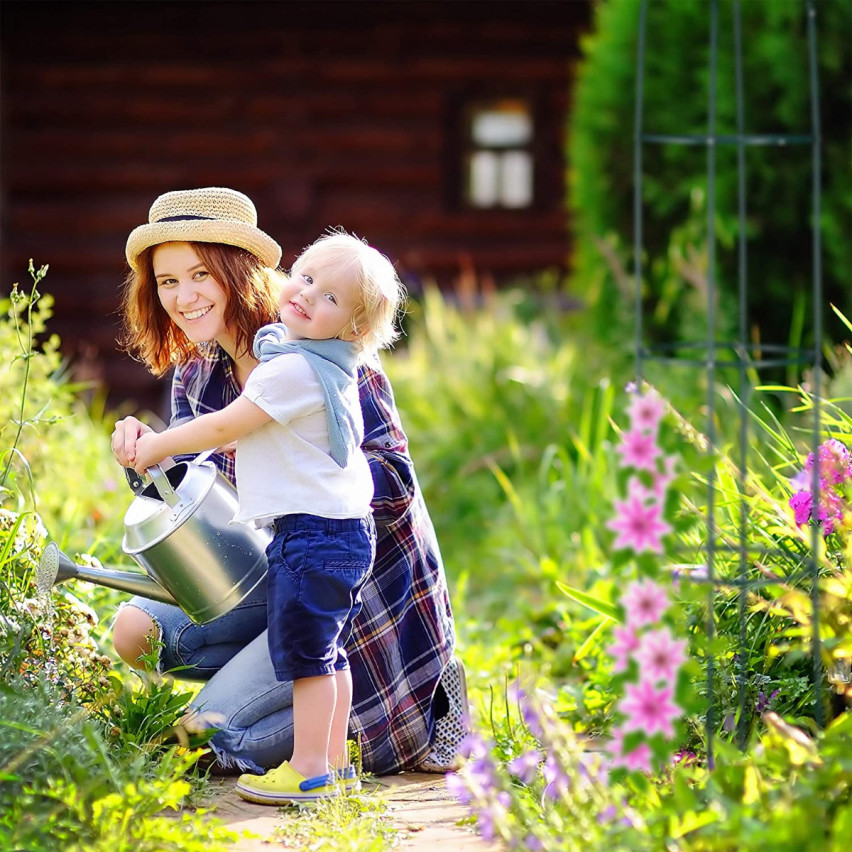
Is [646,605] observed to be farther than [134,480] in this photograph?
No

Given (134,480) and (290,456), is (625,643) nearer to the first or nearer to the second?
(290,456)

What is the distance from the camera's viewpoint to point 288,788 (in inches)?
96.6

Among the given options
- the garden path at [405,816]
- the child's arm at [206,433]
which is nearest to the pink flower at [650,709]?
the garden path at [405,816]

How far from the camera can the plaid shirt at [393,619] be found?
2.78 meters

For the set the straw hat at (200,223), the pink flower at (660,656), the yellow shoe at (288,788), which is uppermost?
the straw hat at (200,223)

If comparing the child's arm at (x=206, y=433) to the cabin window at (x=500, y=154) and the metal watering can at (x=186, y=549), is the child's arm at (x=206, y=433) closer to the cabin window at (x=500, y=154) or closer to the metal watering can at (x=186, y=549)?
the metal watering can at (x=186, y=549)

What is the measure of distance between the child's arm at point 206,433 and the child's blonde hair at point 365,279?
276 mm

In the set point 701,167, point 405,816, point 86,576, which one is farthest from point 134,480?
point 701,167

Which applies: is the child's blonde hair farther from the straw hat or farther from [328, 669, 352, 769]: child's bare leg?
[328, 669, 352, 769]: child's bare leg

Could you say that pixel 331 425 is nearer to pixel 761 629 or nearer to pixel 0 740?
pixel 0 740

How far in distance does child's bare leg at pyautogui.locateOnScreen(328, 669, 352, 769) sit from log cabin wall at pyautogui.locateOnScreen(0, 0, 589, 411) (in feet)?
22.0

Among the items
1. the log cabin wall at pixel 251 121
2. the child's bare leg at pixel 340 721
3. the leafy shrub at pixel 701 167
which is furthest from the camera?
the log cabin wall at pixel 251 121

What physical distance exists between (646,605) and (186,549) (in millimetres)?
1061

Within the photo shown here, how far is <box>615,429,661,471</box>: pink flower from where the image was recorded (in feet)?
6.15
